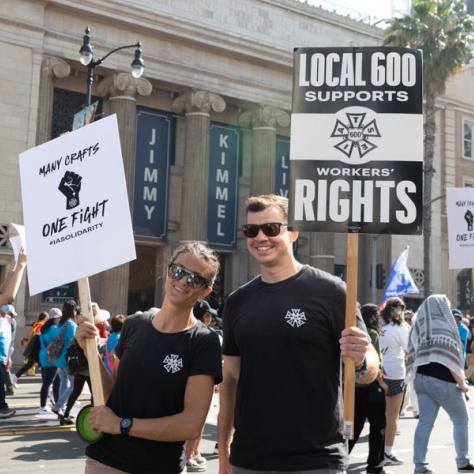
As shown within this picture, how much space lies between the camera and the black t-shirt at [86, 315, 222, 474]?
3357mm

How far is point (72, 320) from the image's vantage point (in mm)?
11992

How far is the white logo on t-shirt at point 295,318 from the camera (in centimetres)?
344

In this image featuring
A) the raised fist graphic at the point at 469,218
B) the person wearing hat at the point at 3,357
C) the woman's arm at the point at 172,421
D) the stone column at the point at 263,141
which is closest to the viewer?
the woman's arm at the point at 172,421

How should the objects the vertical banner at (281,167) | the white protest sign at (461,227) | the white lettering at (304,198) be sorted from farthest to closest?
the vertical banner at (281,167) < the white protest sign at (461,227) < the white lettering at (304,198)

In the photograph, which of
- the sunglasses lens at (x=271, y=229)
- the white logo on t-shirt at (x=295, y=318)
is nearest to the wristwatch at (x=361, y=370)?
the white logo on t-shirt at (x=295, y=318)

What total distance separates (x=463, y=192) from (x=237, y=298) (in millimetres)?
5576

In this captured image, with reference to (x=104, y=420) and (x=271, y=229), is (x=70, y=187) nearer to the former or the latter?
(x=271, y=229)

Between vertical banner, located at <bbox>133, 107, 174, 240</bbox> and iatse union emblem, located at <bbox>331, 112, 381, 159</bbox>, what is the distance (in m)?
23.2

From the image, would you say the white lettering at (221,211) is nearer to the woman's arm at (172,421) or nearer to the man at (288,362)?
the man at (288,362)

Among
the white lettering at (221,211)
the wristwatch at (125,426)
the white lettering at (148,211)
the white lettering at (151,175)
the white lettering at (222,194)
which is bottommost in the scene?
the wristwatch at (125,426)

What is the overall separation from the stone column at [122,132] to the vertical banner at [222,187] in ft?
12.2

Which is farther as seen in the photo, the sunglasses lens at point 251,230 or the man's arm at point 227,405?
the man's arm at point 227,405

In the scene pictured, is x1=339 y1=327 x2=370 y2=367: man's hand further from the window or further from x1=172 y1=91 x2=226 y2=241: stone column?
the window

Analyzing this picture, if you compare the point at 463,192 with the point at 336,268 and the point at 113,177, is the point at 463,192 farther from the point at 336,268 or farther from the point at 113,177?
the point at 336,268
